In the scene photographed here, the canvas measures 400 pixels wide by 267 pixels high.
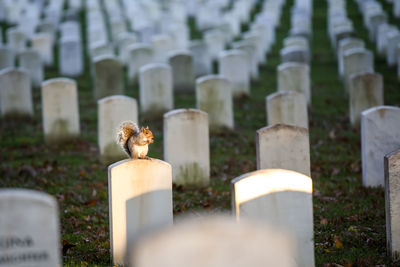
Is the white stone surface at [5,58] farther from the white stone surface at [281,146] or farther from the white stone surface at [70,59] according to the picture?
the white stone surface at [281,146]

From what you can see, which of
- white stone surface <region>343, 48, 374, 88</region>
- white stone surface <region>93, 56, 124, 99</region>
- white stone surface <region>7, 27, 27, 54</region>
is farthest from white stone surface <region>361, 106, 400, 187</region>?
white stone surface <region>7, 27, 27, 54</region>

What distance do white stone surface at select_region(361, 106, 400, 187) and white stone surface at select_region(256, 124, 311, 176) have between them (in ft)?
4.78

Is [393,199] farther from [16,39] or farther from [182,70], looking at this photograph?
[16,39]

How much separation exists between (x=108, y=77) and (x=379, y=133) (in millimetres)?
7798

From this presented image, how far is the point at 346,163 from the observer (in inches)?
403

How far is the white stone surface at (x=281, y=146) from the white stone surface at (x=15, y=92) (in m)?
7.06

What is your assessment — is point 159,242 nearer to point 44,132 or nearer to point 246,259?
point 246,259

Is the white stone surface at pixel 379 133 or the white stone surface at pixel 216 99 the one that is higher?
the white stone surface at pixel 216 99

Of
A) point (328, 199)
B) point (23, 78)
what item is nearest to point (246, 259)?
point (328, 199)

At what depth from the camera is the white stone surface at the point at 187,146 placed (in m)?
9.12

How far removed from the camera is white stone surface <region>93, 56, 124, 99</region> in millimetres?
15055

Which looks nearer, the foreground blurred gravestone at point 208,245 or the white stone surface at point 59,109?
the foreground blurred gravestone at point 208,245

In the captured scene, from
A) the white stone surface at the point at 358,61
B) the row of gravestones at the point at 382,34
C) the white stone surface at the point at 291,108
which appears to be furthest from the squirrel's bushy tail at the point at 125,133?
the row of gravestones at the point at 382,34

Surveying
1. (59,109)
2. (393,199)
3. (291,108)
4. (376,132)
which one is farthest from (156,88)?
(393,199)
